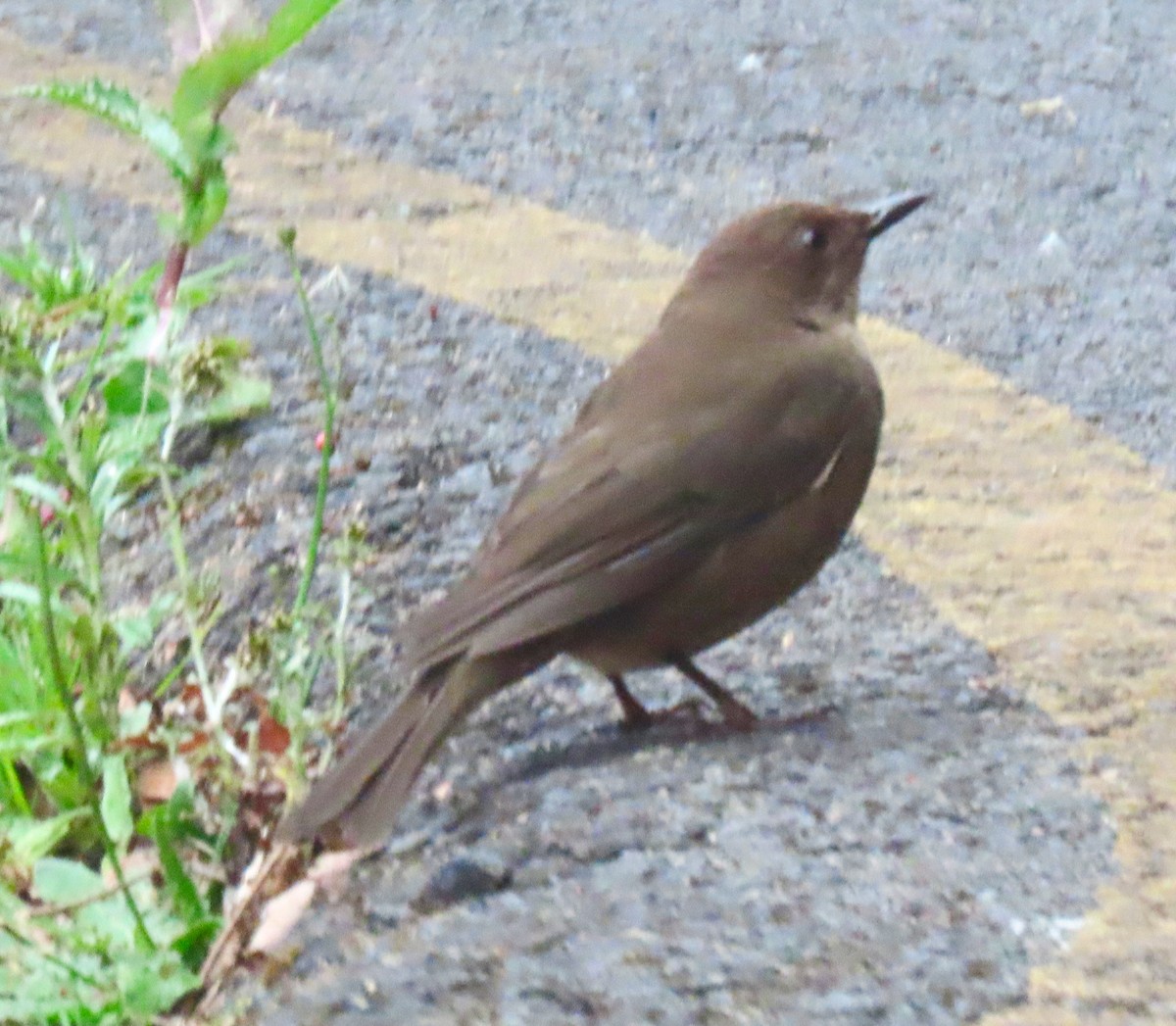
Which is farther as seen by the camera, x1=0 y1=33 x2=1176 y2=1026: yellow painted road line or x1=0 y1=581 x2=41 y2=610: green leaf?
x1=0 y1=581 x2=41 y2=610: green leaf

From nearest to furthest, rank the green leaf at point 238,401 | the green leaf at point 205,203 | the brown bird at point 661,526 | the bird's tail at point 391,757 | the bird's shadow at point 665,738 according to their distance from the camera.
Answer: the bird's tail at point 391,757 → the bird's shadow at point 665,738 → the brown bird at point 661,526 → the green leaf at point 205,203 → the green leaf at point 238,401

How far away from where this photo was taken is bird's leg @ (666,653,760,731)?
230cm

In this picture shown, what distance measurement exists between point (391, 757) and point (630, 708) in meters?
0.43

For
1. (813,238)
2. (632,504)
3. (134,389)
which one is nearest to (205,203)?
(134,389)

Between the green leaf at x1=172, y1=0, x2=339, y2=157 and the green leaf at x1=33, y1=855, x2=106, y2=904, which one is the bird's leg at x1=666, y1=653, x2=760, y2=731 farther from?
the green leaf at x1=172, y1=0, x2=339, y2=157

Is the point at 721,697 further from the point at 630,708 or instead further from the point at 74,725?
the point at 74,725

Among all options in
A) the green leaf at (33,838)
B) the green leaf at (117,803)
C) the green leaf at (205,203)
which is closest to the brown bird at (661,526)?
the green leaf at (117,803)

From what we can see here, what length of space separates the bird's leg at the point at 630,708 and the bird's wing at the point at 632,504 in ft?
0.47

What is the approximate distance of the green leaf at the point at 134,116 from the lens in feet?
7.81

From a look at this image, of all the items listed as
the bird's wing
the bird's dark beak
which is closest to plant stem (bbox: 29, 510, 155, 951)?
the bird's wing

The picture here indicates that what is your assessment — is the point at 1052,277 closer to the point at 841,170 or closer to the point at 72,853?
the point at 841,170

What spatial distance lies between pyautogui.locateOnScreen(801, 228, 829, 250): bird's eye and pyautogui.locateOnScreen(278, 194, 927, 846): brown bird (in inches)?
9.9

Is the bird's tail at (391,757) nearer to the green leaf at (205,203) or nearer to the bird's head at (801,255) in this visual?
the green leaf at (205,203)

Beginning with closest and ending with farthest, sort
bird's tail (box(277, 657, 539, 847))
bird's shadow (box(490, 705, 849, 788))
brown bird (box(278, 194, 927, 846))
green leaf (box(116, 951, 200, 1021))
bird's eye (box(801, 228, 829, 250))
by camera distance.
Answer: green leaf (box(116, 951, 200, 1021)) → bird's tail (box(277, 657, 539, 847)) → bird's shadow (box(490, 705, 849, 788)) → brown bird (box(278, 194, 927, 846)) → bird's eye (box(801, 228, 829, 250))
